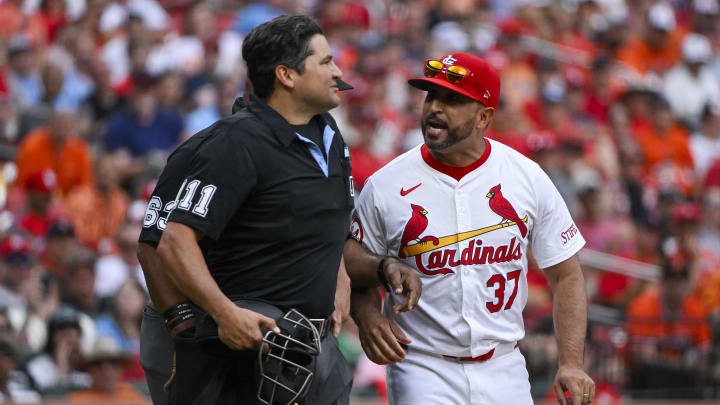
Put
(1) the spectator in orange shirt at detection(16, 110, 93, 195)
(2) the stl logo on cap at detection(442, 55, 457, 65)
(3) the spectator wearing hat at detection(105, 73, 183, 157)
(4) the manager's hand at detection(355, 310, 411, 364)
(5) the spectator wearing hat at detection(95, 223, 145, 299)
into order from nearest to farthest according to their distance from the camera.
Answer: (4) the manager's hand at detection(355, 310, 411, 364) → (2) the stl logo on cap at detection(442, 55, 457, 65) → (5) the spectator wearing hat at detection(95, 223, 145, 299) → (1) the spectator in orange shirt at detection(16, 110, 93, 195) → (3) the spectator wearing hat at detection(105, 73, 183, 157)

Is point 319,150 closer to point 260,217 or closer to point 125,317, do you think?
point 260,217

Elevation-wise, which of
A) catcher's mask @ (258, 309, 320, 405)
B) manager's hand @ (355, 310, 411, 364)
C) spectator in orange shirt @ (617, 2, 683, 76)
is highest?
catcher's mask @ (258, 309, 320, 405)

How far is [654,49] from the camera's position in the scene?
15219 millimetres

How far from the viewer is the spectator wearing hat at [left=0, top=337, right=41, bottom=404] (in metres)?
7.25

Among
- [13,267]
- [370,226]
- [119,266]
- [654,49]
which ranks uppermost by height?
[370,226]

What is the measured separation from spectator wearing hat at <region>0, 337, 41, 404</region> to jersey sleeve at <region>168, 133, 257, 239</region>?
371cm

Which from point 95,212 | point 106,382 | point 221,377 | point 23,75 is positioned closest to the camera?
point 221,377

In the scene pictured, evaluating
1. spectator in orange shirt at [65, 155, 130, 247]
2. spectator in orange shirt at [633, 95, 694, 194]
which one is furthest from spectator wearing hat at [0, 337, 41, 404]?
spectator in orange shirt at [633, 95, 694, 194]

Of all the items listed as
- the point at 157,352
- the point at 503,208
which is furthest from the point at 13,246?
the point at 503,208

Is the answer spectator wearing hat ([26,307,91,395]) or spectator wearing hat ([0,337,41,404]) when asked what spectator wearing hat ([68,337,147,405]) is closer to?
spectator wearing hat ([26,307,91,395])

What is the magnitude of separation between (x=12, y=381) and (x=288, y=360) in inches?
151

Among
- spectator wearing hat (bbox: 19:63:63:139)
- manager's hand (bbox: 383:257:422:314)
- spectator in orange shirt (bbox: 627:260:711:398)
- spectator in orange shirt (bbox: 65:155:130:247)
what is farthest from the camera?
spectator wearing hat (bbox: 19:63:63:139)

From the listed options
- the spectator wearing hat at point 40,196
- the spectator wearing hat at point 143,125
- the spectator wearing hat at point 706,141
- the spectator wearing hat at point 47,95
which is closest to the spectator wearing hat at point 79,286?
the spectator wearing hat at point 40,196

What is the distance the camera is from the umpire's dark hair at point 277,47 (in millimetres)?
4184
